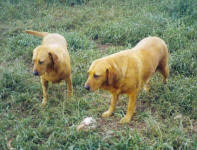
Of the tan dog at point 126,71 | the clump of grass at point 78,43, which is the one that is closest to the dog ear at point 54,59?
the tan dog at point 126,71

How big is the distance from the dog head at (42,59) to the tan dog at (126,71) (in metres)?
1.01

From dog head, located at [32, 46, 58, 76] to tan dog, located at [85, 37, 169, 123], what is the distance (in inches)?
39.9

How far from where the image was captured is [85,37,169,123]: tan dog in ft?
14.3

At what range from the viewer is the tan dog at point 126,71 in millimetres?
4344

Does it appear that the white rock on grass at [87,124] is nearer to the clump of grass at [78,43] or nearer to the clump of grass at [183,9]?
the clump of grass at [78,43]

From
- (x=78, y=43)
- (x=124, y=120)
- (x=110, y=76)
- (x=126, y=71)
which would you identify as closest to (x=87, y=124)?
(x=124, y=120)

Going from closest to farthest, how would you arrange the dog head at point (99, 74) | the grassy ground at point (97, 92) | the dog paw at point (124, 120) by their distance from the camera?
the dog head at point (99, 74), the grassy ground at point (97, 92), the dog paw at point (124, 120)

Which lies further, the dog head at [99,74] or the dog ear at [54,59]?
the dog ear at [54,59]

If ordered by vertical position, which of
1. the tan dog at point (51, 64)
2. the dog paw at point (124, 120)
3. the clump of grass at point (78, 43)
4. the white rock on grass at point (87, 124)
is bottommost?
the dog paw at point (124, 120)

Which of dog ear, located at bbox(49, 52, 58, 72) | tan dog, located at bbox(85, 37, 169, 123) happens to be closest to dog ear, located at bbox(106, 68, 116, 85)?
tan dog, located at bbox(85, 37, 169, 123)

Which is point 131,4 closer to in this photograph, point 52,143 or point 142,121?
point 142,121

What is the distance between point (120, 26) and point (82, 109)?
377 cm

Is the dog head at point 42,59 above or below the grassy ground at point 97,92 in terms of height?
above

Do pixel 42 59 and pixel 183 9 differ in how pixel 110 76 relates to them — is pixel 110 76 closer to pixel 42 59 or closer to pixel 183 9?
pixel 42 59
